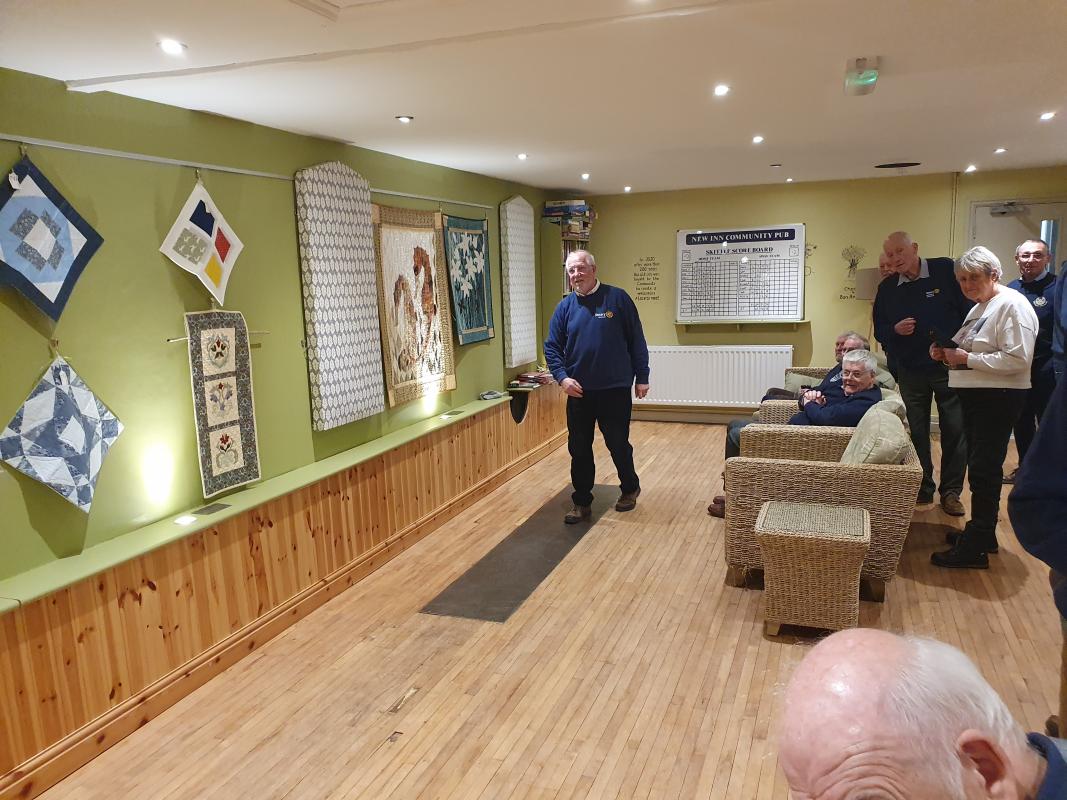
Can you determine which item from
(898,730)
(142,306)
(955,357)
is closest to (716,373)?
(955,357)

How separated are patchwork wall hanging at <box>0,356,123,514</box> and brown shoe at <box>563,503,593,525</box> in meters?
2.62

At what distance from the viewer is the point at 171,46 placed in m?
2.22

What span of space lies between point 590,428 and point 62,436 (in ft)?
9.68

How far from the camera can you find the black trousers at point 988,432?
3.40m

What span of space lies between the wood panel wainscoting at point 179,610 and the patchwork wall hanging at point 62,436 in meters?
0.34

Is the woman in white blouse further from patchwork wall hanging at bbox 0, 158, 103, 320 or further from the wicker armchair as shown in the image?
patchwork wall hanging at bbox 0, 158, 103, 320

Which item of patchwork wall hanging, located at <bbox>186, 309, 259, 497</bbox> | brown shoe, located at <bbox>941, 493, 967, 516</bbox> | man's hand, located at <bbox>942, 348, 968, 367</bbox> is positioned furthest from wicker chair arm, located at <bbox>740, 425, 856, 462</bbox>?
patchwork wall hanging, located at <bbox>186, 309, 259, 497</bbox>

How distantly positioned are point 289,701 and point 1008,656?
2678 millimetres

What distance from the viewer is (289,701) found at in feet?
9.05

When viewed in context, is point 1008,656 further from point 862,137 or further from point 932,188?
point 932,188

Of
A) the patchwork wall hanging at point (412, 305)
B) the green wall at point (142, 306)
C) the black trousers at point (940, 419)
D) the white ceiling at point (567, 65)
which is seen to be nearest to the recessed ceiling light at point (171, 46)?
the white ceiling at point (567, 65)

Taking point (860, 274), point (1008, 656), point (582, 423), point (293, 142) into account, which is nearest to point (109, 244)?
point (293, 142)

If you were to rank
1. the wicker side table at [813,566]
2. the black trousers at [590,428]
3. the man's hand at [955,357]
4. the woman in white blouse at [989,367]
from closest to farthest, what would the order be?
the wicker side table at [813,566], the woman in white blouse at [989,367], the man's hand at [955,357], the black trousers at [590,428]

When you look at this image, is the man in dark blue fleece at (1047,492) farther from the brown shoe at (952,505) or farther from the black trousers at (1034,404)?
the black trousers at (1034,404)
